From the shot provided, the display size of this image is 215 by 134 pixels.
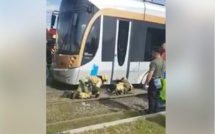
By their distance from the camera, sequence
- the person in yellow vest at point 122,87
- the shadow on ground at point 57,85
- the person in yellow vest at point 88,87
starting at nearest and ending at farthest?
the shadow on ground at point 57,85
the person in yellow vest at point 88,87
the person in yellow vest at point 122,87

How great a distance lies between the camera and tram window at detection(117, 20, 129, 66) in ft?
4.79

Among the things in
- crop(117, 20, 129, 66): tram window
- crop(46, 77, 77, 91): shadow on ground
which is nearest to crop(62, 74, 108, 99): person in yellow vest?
crop(46, 77, 77, 91): shadow on ground

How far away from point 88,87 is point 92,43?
0.74ft

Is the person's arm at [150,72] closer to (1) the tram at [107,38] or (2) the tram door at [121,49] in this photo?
(1) the tram at [107,38]

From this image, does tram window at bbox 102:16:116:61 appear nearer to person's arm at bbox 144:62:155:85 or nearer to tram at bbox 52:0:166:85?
tram at bbox 52:0:166:85

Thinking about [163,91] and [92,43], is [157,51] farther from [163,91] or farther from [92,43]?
[92,43]

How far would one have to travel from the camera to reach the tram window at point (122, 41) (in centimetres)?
146

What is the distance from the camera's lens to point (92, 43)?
4.57ft

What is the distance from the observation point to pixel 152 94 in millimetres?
1567

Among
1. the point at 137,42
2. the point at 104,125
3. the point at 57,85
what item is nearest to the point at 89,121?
the point at 104,125

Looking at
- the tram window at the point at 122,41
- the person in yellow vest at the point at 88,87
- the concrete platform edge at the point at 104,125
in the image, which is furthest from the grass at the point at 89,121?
the tram window at the point at 122,41

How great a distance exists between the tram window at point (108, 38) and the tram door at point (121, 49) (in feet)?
0.08

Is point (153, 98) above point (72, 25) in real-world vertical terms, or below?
below
